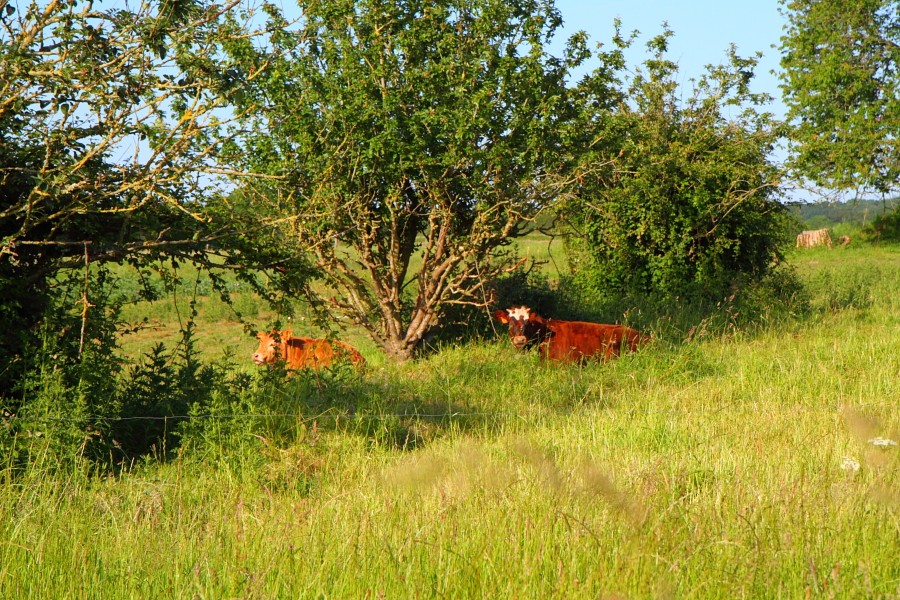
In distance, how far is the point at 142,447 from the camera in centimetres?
688

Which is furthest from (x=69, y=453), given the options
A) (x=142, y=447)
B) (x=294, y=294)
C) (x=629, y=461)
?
(x=629, y=461)

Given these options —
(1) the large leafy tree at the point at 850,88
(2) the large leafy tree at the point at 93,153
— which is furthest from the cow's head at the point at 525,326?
(1) the large leafy tree at the point at 850,88

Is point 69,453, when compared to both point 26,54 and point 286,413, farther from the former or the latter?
point 26,54

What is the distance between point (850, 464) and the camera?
5.12 metres

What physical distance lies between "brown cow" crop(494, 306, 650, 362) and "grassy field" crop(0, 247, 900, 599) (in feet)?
5.70

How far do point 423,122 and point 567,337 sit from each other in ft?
10.3

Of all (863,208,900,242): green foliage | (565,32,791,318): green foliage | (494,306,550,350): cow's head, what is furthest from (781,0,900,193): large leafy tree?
(494,306,550,350): cow's head

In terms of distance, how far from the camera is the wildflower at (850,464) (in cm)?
497

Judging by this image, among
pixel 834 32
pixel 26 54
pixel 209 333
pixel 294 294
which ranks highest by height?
pixel 834 32

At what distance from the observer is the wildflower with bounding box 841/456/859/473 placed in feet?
16.3

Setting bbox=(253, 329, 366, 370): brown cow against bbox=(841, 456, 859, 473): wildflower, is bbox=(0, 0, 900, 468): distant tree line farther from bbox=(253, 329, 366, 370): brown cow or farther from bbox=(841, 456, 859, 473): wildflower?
bbox=(841, 456, 859, 473): wildflower

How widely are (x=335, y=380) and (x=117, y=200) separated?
10.4 feet

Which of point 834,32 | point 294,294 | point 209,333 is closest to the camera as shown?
point 294,294

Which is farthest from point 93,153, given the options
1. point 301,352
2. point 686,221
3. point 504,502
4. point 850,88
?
point 850,88
